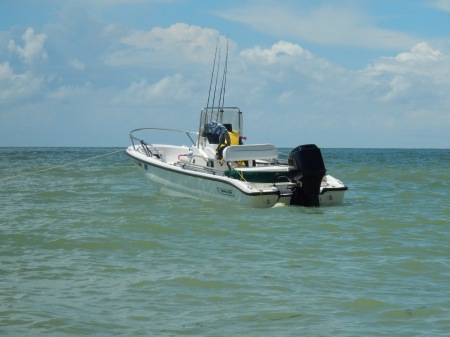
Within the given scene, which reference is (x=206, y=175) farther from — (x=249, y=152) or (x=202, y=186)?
(x=249, y=152)

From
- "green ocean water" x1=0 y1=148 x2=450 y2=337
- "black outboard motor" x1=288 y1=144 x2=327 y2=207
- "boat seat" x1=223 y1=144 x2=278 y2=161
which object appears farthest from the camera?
"boat seat" x1=223 y1=144 x2=278 y2=161

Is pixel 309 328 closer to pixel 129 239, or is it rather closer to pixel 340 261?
pixel 340 261

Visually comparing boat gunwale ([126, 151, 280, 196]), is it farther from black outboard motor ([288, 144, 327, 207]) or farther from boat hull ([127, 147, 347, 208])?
black outboard motor ([288, 144, 327, 207])

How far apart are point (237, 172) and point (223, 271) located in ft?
20.1

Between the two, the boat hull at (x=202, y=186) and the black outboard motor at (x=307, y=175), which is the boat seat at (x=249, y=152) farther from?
the black outboard motor at (x=307, y=175)

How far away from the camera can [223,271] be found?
8758mm

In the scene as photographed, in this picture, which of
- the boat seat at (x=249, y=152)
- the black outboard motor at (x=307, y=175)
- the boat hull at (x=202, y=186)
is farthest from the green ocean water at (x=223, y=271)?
the boat seat at (x=249, y=152)

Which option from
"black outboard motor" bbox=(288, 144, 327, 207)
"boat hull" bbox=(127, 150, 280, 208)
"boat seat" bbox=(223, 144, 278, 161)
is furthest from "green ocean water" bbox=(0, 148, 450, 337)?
"boat seat" bbox=(223, 144, 278, 161)

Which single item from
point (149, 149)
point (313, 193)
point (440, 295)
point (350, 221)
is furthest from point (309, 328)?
point (149, 149)

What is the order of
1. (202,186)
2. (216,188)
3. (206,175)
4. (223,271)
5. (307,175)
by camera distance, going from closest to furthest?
(223,271)
(307,175)
(216,188)
(206,175)
(202,186)

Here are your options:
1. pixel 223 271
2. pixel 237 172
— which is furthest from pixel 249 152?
pixel 223 271

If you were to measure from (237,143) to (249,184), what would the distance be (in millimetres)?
2386

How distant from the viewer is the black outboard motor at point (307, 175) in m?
14.2

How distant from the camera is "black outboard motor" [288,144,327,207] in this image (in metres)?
14.2
